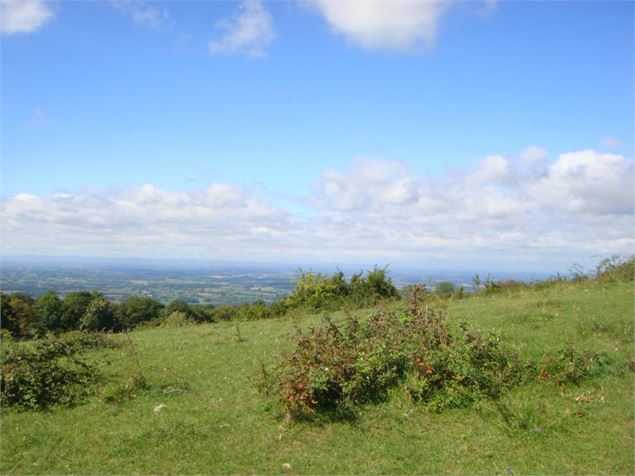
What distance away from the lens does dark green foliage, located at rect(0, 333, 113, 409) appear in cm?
893

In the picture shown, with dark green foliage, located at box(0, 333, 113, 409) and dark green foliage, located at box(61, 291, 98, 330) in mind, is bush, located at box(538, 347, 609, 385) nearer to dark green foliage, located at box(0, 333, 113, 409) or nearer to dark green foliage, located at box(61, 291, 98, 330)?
dark green foliage, located at box(0, 333, 113, 409)

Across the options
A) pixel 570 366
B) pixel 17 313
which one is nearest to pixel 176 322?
pixel 17 313

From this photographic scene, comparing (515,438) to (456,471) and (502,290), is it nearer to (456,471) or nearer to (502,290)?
(456,471)

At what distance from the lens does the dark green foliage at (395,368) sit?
26.5 ft

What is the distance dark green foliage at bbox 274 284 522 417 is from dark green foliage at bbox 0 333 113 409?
415cm

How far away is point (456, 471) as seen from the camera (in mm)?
6266

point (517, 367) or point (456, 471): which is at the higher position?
point (517, 367)

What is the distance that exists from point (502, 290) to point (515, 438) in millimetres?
16565

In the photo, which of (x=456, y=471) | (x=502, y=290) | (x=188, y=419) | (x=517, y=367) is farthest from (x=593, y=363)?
(x=502, y=290)

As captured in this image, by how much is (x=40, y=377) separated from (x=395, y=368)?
677 centimetres

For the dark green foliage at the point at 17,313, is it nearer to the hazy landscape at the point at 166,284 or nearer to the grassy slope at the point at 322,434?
the hazy landscape at the point at 166,284

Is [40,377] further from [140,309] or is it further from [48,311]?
[140,309]

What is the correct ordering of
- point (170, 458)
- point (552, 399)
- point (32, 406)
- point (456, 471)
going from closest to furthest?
point (456, 471)
point (170, 458)
point (552, 399)
point (32, 406)

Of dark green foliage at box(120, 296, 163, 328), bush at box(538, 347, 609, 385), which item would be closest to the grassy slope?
bush at box(538, 347, 609, 385)
